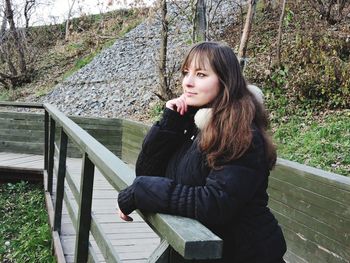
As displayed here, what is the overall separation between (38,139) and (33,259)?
3.81 m

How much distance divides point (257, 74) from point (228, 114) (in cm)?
760

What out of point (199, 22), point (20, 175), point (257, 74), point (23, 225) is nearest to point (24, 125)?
point (20, 175)

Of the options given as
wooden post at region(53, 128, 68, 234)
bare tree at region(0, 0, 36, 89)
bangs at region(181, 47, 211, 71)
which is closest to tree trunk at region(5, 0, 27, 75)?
bare tree at region(0, 0, 36, 89)

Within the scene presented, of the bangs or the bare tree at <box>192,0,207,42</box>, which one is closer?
the bangs

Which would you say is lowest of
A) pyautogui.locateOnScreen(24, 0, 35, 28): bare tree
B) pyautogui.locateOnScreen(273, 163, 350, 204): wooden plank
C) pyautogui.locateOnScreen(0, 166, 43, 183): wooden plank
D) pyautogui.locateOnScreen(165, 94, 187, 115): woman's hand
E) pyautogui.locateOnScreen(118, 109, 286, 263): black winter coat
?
pyautogui.locateOnScreen(0, 166, 43, 183): wooden plank

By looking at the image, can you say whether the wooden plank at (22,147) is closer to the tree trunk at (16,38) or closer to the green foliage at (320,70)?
the green foliage at (320,70)

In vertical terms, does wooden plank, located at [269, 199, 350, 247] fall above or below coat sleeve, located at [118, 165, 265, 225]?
below

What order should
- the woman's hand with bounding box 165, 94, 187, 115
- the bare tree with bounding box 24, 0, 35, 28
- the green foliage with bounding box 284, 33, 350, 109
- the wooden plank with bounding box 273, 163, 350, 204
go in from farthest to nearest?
the bare tree with bounding box 24, 0, 35, 28
the green foliage with bounding box 284, 33, 350, 109
the wooden plank with bounding box 273, 163, 350, 204
the woman's hand with bounding box 165, 94, 187, 115

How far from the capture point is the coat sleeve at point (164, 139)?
1916 mm

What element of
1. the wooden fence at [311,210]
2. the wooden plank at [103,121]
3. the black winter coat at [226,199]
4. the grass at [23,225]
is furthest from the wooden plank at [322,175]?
the wooden plank at [103,121]

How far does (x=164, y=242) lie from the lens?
1.19 meters

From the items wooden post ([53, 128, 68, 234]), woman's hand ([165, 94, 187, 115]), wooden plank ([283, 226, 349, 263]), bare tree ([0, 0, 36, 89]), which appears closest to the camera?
woman's hand ([165, 94, 187, 115])

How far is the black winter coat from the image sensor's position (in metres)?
1.47

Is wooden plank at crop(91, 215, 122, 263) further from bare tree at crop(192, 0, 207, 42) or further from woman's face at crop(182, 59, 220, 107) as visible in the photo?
bare tree at crop(192, 0, 207, 42)
